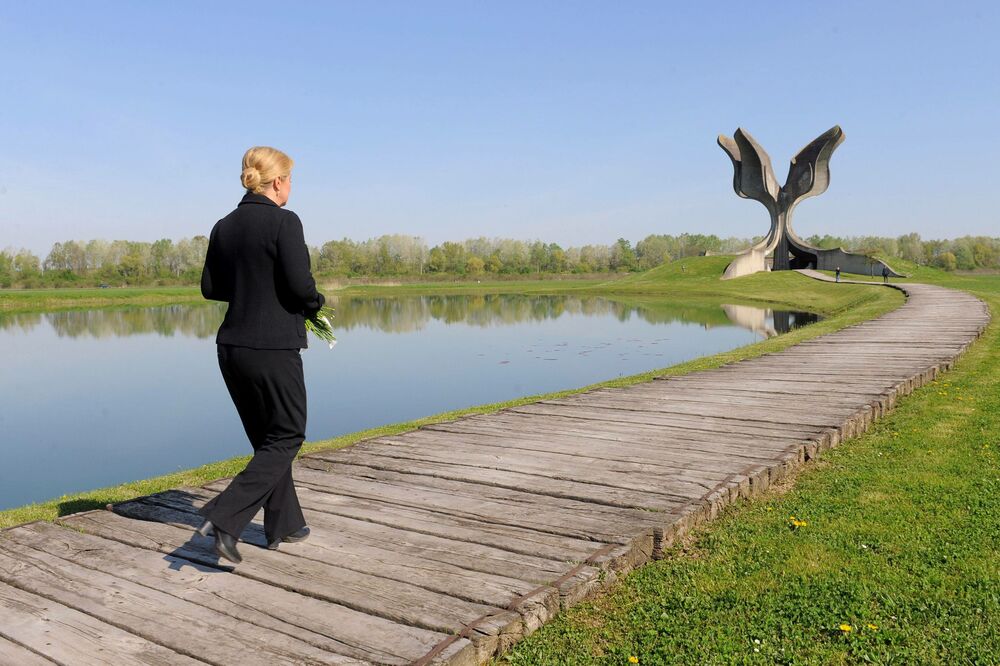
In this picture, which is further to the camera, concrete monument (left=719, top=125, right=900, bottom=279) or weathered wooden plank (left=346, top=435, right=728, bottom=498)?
concrete monument (left=719, top=125, right=900, bottom=279)

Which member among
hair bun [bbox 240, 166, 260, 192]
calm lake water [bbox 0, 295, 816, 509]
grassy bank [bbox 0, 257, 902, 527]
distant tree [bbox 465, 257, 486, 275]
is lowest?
calm lake water [bbox 0, 295, 816, 509]

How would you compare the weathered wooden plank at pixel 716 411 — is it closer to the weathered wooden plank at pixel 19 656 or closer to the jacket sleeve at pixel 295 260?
the jacket sleeve at pixel 295 260

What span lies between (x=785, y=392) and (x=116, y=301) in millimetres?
72166

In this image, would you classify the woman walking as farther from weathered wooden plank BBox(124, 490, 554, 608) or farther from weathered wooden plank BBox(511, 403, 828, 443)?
weathered wooden plank BBox(511, 403, 828, 443)

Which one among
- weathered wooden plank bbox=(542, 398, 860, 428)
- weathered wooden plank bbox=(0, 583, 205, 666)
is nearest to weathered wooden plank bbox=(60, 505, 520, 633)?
weathered wooden plank bbox=(0, 583, 205, 666)

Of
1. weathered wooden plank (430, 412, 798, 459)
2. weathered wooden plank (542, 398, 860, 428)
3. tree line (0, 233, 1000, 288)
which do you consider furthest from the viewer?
tree line (0, 233, 1000, 288)

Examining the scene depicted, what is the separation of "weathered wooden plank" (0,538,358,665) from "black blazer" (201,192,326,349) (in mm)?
1228

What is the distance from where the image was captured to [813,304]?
3862 centimetres

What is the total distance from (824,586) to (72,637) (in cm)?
345

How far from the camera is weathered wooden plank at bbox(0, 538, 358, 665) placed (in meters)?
2.84

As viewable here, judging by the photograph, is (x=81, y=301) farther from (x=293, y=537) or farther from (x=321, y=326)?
(x=293, y=537)

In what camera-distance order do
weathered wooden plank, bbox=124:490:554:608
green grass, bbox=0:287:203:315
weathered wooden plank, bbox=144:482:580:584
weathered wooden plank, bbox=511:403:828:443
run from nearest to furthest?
weathered wooden plank, bbox=124:490:554:608, weathered wooden plank, bbox=144:482:580:584, weathered wooden plank, bbox=511:403:828:443, green grass, bbox=0:287:203:315

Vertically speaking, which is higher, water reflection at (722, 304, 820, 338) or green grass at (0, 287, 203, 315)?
green grass at (0, 287, 203, 315)

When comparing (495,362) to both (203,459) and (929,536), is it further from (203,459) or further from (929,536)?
(929,536)
